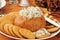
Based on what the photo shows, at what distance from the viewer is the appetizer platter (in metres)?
0.77

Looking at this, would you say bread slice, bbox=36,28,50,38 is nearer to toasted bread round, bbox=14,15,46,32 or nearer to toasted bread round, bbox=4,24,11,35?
toasted bread round, bbox=14,15,46,32

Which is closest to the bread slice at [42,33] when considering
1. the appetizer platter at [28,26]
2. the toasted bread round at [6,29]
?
the appetizer platter at [28,26]

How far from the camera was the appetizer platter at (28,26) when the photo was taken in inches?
30.5

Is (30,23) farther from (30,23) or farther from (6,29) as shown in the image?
(6,29)

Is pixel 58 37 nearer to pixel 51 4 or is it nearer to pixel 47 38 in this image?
pixel 47 38

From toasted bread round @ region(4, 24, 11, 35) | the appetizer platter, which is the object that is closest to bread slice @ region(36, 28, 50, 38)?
the appetizer platter

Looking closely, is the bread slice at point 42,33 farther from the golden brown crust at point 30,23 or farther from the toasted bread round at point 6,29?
the toasted bread round at point 6,29

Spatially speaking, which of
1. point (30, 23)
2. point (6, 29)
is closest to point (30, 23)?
point (30, 23)

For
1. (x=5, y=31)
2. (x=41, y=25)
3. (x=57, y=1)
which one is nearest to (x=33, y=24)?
Answer: (x=41, y=25)

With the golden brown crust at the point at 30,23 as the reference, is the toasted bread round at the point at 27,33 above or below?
below

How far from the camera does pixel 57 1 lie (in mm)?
975

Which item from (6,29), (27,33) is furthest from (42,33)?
(6,29)

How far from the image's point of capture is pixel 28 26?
802mm

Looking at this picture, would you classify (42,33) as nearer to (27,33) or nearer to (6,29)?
(27,33)
